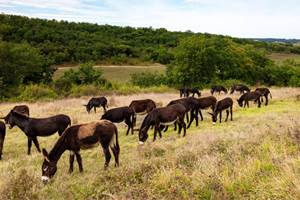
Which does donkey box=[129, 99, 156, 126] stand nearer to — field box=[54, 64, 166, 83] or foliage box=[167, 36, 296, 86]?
foliage box=[167, 36, 296, 86]

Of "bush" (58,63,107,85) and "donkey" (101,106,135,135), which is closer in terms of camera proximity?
"donkey" (101,106,135,135)

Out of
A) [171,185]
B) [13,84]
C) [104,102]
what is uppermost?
[171,185]

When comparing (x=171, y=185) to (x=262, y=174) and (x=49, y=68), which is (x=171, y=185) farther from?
(x=49, y=68)

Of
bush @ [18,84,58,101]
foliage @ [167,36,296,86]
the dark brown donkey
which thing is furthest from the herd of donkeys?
foliage @ [167,36,296,86]

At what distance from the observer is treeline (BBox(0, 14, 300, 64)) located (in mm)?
78188

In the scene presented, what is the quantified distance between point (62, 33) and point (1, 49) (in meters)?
33.8

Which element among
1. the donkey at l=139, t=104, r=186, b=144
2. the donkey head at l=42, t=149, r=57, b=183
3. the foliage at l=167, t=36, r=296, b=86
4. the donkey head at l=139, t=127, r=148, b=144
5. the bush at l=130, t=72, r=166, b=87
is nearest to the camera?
the donkey head at l=42, t=149, r=57, b=183

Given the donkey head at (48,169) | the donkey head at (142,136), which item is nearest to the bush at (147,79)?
the donkey head at (142,136)

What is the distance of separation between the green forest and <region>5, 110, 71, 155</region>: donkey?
2884 cm

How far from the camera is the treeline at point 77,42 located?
78.2 metres

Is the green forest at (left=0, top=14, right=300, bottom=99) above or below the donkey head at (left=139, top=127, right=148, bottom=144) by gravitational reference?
below

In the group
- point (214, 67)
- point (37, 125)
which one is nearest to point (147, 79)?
point (214, 67)

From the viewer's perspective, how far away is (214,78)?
→ 58156 millimetres

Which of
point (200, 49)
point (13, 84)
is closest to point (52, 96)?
point (13, 84)
